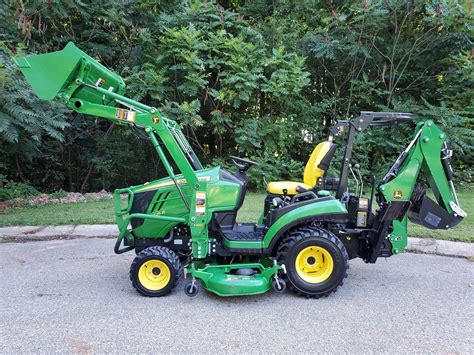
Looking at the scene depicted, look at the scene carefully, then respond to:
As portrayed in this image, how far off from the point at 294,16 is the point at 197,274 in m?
9.54

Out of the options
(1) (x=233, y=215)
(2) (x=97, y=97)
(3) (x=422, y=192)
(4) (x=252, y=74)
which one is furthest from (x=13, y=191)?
(3) (x=422, y=192)

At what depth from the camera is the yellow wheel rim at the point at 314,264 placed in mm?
3908

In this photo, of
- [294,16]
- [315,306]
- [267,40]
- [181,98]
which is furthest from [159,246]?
[294,16]

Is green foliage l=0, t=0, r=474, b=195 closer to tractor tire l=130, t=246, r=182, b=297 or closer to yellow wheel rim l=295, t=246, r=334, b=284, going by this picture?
tractor tire l=130, t=246, r=182, b=297

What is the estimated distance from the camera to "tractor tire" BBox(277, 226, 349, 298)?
3.86 meters

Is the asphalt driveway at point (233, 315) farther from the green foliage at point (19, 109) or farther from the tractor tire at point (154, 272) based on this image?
the green foliage at point (19, 109)

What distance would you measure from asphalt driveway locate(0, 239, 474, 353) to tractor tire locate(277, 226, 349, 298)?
14 centimetres

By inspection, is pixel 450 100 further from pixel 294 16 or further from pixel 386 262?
pixel 386 262

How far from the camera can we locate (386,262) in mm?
5109

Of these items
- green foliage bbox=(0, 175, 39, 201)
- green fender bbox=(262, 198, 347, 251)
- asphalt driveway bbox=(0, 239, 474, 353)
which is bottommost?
asphalt driveway bbox=(0, 239, 474, 353)

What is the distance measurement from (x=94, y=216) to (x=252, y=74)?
4992mm

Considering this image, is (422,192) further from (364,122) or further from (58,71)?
(58,71)

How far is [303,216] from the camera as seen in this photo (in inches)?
156

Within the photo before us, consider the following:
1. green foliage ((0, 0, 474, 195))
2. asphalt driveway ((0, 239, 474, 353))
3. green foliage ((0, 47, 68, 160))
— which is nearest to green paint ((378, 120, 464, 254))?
asphalt driveway ((0, 239, 474, 353))
